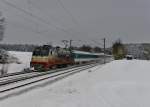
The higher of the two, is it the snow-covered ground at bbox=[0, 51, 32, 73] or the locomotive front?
the locomotive front

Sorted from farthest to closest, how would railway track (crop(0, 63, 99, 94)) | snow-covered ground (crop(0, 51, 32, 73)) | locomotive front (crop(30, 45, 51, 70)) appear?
snow-covered ground (crop(0, 51, 32, 73))
locomotive front (crop(30, 45, 51, 70))
railway track (crop(0, 63, 99, 94))

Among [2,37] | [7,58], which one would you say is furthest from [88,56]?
[2,37]

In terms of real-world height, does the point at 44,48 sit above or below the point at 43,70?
above

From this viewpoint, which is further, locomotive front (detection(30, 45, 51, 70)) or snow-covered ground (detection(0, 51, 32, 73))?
snow-covered ground (detection(0, 51, 32, 73))

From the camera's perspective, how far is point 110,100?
1189 cm

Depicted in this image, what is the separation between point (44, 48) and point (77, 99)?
19999 mm

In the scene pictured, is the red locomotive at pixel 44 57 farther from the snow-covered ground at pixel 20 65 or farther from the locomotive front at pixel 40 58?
the snow-covered ground at pixel 20 65

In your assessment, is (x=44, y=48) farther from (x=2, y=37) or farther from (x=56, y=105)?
(x=56, y=105)

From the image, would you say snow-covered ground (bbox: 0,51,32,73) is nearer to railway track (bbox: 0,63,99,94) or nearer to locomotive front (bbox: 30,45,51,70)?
locomotive front (bbox: 30,45,51,70)

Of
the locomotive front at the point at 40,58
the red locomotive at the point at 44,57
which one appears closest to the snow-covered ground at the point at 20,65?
the locomotive front at the point at 40,58

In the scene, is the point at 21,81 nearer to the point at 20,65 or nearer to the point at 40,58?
the point at 40,58

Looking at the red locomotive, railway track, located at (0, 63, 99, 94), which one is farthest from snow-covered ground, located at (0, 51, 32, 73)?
railway track, located at (0, 63, 99, 94)

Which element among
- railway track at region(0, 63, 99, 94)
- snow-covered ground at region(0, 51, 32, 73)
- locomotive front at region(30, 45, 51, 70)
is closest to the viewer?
railway track at region(0, 63, 99, 94)

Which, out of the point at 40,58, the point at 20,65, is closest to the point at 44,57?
the point at 40,58
